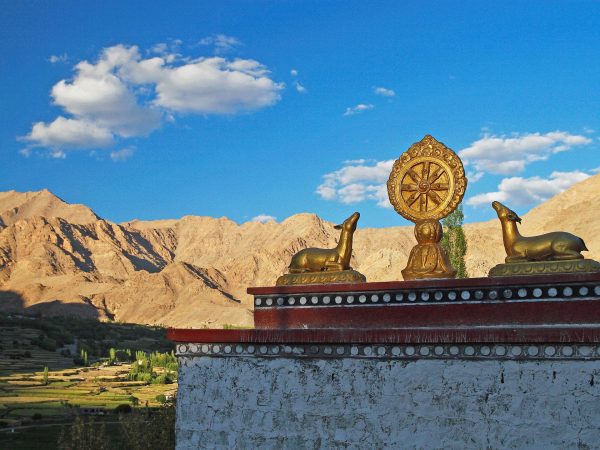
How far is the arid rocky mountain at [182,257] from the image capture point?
78.8 meters

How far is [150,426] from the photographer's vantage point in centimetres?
1602

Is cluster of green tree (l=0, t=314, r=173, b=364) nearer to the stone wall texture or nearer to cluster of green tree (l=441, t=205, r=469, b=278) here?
cluster of green tree (l=441, t=205, r=469, b=278)

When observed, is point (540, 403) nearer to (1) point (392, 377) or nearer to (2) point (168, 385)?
(1) point (392, 377)

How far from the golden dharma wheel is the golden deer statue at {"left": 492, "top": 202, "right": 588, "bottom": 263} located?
837mm

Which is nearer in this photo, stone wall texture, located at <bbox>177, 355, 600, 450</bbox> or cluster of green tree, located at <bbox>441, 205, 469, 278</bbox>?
stone wall texture, located at <bbox>177, 355, 600, 450</bbox>

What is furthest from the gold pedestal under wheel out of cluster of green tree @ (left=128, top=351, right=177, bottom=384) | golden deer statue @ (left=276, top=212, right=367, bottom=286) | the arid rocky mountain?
the arid rocky mountain

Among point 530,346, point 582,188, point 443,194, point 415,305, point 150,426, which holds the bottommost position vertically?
point 150,426

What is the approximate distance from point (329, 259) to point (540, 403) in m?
3.48

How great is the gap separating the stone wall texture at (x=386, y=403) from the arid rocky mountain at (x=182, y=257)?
57182mm

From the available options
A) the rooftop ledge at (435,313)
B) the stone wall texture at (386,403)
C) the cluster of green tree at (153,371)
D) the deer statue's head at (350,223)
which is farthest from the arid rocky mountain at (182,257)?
the stone wall texture at (386,403)

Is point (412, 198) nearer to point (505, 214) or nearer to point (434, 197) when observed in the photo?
point (434, 197)

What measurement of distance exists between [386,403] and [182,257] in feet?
539

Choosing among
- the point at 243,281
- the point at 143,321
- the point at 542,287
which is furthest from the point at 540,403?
the point at 243,281

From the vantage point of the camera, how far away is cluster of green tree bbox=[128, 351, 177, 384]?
39.4 m
